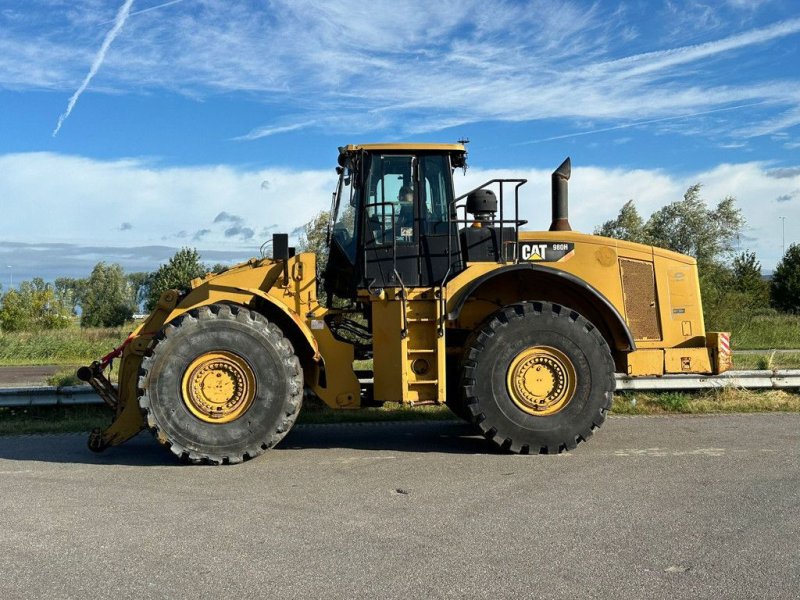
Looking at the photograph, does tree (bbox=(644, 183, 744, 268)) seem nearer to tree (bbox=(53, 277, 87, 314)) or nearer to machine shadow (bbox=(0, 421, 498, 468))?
machine shadow (bbox=(0, 421, 498, 468))

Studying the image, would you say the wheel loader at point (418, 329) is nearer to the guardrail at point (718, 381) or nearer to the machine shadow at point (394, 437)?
the machine shadow at point (394, 437)

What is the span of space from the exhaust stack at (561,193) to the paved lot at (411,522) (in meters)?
2.44

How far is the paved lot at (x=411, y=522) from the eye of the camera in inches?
157

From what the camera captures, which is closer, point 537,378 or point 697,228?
point 537,378

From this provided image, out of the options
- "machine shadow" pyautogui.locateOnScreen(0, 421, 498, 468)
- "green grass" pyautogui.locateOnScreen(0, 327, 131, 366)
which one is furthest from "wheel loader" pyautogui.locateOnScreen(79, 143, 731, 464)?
"green grass" pyautogui.locateOnScreen(0, 327, 131, 366)

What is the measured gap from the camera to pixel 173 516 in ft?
17.0

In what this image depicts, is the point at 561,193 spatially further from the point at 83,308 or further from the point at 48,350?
the point at 83,308

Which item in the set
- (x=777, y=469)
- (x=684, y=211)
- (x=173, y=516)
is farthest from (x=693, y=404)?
(x=684, y=211)

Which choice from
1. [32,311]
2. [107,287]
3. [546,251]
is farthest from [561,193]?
[107,287]

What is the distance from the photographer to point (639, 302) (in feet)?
24.9

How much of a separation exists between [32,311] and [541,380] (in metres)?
56.7

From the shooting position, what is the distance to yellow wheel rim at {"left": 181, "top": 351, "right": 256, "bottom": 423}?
6.70 metres

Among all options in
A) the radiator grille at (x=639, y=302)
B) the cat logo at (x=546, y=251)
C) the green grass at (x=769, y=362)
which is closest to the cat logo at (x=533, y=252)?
the cat logo at (x=546, y=251)

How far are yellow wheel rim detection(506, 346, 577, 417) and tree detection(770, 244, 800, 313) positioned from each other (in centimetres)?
4312
